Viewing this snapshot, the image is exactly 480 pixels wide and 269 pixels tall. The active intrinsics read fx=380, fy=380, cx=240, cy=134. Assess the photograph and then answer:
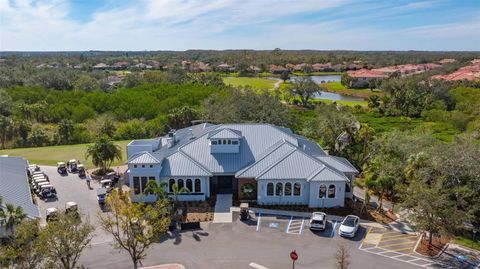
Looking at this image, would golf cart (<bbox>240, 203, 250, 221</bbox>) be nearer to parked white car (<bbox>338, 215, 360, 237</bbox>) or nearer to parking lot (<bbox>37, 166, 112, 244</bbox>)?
parked white car (<bbox>338, 215, 360, 237</bbox>)

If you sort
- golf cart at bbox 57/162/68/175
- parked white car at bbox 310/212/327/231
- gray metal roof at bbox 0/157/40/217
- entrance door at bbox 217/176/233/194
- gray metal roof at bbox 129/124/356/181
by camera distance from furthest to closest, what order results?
1. golf cart at bbox 57/162/68/175
2. entrance door at bbox 217/176/233/194
3. gray metal roof at bbox 129/124/356/181
4. gray metal roof at bbox 0/157/40/217
5. parked white car at bbox 310/212/327/231

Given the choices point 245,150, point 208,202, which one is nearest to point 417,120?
point 245,150

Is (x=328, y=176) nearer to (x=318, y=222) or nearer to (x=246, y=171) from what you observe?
(x=318, y=222)

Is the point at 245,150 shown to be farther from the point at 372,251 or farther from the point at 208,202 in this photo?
the point at 372,251

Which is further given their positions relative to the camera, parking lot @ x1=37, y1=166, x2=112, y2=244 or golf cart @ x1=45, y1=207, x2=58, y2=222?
parking lot @ x1=37, y1=166, x2=112, y2=244

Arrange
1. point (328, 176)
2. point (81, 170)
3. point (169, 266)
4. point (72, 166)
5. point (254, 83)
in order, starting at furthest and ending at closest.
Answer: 1. point (254, 83)
2. point (72, 166)
3. point (81, 170)
4. point (328, 176)
5. point (169, 266)

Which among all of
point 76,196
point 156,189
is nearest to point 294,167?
point 156,189

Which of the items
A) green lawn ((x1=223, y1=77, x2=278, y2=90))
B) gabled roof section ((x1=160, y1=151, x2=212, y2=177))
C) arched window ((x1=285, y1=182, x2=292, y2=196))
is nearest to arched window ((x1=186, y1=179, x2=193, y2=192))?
gabled roof section ((x1=160, y1=151, x2=212, y2=177))
